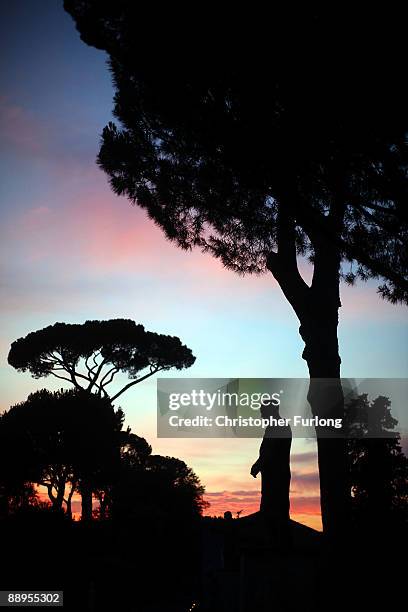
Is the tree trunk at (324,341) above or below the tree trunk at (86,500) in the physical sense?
above

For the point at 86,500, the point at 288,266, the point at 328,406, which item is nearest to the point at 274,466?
the point at 328,406

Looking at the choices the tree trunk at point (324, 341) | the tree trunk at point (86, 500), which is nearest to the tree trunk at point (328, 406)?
the tree trunk at point (324, 341)

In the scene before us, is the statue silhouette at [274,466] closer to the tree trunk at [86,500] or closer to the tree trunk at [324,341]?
the tree trunk at [324,341]

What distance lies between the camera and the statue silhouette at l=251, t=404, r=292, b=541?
7.78 m

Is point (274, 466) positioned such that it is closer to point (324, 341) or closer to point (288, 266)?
point (324, 341)

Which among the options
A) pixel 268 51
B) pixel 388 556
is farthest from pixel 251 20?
pixel 388 556

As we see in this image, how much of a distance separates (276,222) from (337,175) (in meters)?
3.58

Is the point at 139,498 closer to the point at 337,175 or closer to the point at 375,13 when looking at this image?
the point at 337,175

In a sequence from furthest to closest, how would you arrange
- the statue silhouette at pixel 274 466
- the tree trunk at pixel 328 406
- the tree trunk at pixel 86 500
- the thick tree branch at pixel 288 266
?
the tree trunk at pixel 86 500 → the thick tree branch at pixel 288 266 → the statue silhouette at pixel 274 466 → the tree trunk at pixel 328 406

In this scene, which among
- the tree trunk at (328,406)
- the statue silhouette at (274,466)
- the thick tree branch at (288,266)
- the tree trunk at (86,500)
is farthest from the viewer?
the tree trunk at (86,500)

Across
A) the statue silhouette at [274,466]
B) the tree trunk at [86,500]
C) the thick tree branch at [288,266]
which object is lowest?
the tree trunk at [86,500]

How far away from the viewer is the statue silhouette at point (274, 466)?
778 cm

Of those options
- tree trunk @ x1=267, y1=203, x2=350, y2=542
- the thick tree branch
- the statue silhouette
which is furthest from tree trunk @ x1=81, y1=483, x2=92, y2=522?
tree trunk @ x1=267, y1=203, x2=350, y2=542

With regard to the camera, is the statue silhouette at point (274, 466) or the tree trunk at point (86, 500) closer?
the statue silhouette at point (274, 466)
